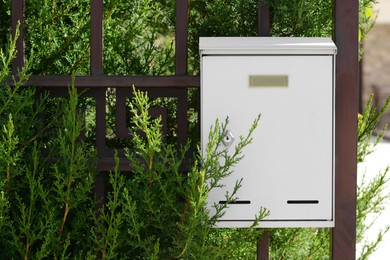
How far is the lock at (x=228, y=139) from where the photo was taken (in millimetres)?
2975

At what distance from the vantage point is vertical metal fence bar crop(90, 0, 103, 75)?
318 centimetres

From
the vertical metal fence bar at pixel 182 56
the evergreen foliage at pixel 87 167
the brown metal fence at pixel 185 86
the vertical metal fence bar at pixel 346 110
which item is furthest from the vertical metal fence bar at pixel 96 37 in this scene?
the vertical metal fence bar at pixel 346 110

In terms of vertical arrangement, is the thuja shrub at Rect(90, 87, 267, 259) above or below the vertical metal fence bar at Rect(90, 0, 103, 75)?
below

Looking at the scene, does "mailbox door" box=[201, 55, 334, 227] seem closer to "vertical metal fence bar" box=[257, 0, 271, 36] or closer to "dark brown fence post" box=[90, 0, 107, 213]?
"vertical metal fence bar" box=[257, 0, 271, 36]

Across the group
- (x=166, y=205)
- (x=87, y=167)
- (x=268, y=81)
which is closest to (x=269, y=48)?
(x=268, y=81)

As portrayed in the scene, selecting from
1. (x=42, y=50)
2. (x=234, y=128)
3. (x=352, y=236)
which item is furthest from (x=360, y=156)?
(x=42, y=50)

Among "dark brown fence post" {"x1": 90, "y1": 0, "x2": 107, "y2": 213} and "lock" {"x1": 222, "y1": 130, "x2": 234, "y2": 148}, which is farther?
"dark brown fence post" {"x1": 90, "y1": 0, "x2": 107, "y2": 213}

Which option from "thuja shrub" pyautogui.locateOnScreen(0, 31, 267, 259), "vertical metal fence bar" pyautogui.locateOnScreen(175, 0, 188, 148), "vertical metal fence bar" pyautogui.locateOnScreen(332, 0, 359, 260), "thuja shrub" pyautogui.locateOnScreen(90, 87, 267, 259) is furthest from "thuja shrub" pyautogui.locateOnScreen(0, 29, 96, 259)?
"vertical metal fence bar" pyautogui.locateOnScreen(332, 0, 359, 260)

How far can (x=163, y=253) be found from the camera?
3000mm

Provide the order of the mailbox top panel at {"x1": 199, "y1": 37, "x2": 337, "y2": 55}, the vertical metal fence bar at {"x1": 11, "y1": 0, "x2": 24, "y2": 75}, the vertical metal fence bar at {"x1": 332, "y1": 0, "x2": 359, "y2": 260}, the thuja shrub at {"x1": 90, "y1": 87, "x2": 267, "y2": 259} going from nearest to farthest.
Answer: the thuja shrub at {"x1": 90, "y1": 87, "x2": 267, "y2": 259}
the mailbox top panel at {"x1": 199, "y1": 37, "x2": 337, "y2": 55}
the vertical metal fence bar at {"x1": 332, "y1": 0, "x2": 359, "y2": 260}
the vertical metal fence bar at {"x1": 11, "y1": 0, "x2": 24, "y2": 75}

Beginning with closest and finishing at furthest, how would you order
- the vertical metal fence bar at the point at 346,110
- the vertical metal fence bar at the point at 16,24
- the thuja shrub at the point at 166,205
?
1. the thuja shrub at the point at 166,205
2. the vertical metal fence bar at the point at 346,110
3. the vertical metal fence bar at the point at 16,24

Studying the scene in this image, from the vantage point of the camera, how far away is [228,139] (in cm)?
298

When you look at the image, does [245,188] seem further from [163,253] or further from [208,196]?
[163,253]

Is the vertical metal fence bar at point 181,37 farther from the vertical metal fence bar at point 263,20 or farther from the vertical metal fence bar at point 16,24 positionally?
the vertical metal fence bar at point 16,24
